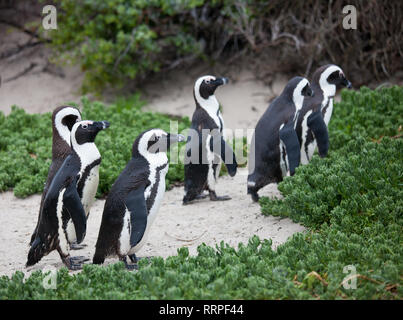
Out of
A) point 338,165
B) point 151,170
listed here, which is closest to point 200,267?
point 151,170

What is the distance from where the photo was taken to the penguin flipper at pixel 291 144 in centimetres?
509

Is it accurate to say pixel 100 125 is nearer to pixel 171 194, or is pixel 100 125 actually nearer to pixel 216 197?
pixel 216 197

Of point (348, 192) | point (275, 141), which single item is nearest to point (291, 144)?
point (275, 141)

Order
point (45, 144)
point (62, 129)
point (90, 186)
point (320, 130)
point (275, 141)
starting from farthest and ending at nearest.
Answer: point (45, 144)
point (320, 130)
point (275, 141)
point (62, 129)
point (90, 186)

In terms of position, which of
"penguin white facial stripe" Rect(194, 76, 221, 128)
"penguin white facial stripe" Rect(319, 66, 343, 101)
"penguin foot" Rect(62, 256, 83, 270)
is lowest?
"penguin foot" Rect(62, 256, 83, 270)

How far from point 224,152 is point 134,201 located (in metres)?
1.63

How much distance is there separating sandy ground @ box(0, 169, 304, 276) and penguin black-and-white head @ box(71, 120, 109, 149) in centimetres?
88

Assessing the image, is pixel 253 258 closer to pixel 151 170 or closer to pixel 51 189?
pixel 151 170

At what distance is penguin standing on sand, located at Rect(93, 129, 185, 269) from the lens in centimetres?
398

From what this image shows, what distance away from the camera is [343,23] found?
8.62 metres

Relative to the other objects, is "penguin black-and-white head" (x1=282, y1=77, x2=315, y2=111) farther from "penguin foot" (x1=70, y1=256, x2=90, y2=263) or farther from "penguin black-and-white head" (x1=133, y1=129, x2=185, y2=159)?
"penguin foot" (x1=70, y1=256, x2=90, y2=263)

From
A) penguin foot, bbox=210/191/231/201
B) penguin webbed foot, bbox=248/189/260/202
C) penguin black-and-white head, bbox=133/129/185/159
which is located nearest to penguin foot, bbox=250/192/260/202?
penguin webbed foot, bbox=248/189/260/202

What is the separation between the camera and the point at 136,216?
3949 mm

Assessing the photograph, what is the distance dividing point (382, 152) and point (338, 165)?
0.46 meters
